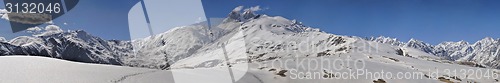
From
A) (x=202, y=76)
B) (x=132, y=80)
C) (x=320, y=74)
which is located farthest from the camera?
(x=320, y=74)

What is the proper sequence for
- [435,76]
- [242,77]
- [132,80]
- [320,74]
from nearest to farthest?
[132,80] < [242,77] < [320,74] < [435,76]

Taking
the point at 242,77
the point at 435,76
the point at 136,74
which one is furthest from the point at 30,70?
the point at 435,76

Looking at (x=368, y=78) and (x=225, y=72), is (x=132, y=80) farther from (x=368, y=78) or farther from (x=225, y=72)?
(x=368, y=78)

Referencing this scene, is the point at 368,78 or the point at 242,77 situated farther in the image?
the point at 368,78

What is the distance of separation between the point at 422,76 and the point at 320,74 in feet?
38.6

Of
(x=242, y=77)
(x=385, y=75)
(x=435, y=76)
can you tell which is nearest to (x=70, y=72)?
(x=242, y=77)

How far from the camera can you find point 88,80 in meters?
30.2

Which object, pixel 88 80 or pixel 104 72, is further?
pixel 104 72

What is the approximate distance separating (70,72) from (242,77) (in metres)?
17.1

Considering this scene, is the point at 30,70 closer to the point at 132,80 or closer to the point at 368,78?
the point at 132,80

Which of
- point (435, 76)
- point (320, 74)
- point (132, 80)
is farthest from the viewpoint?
point (435, 76)

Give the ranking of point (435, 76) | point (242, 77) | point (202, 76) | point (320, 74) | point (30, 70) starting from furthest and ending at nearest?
point (435, 76), point (320, 74), point (242, 77), point (202, 76), point (30, 70)

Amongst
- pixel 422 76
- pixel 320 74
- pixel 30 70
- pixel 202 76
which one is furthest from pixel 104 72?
pixel 422 76

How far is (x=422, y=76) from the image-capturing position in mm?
53469
